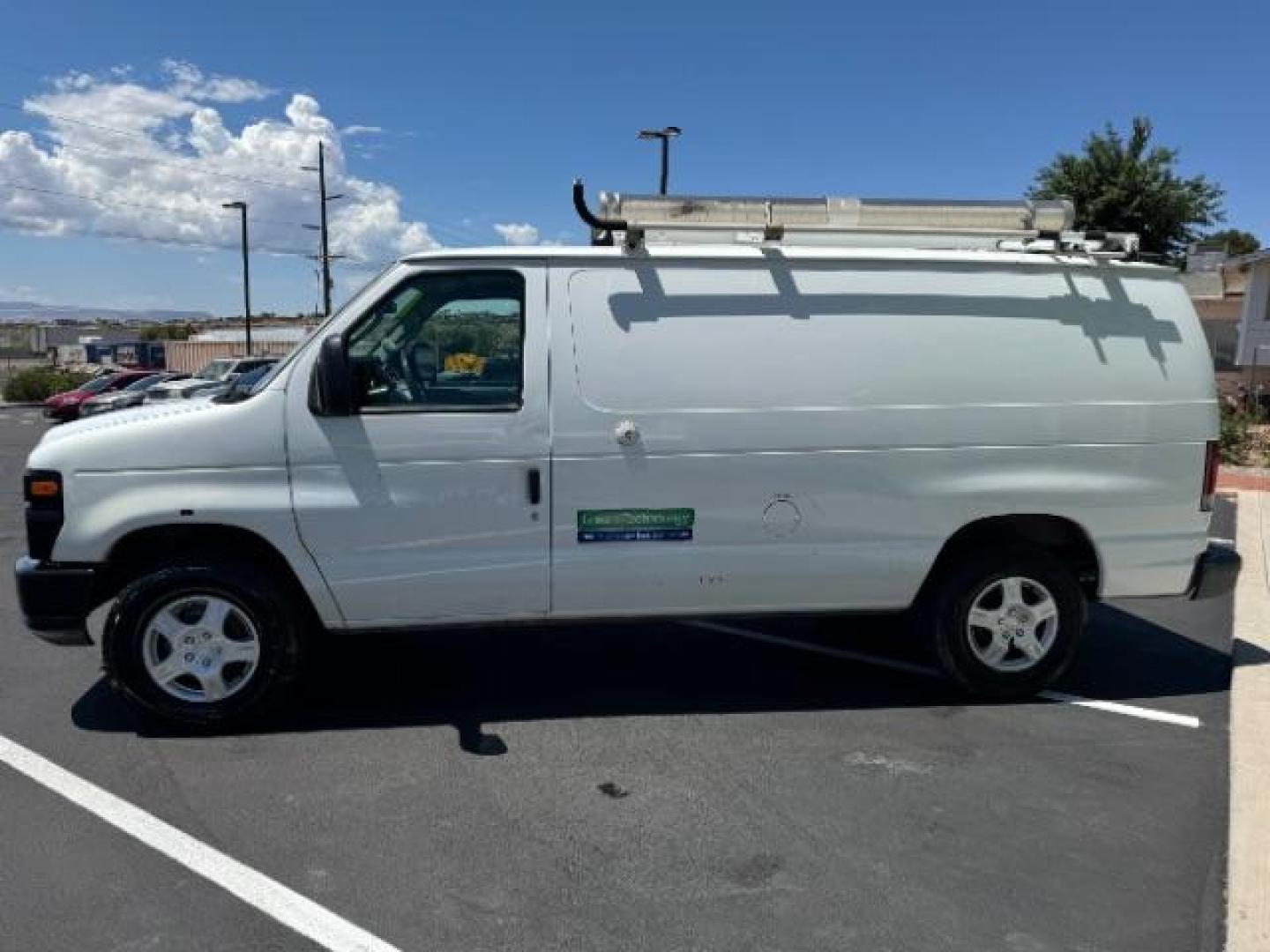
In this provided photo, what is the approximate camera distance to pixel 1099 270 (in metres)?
4.89

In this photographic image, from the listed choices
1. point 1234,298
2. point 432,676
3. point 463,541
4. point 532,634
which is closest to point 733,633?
point 532,634

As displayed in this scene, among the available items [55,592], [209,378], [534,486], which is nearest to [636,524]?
[534,486]

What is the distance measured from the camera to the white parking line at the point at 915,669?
488cm

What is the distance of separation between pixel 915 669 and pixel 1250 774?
1.71 m

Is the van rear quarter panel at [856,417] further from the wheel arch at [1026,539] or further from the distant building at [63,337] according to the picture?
the distant building at [63,337]

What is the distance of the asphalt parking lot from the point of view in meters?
3.12

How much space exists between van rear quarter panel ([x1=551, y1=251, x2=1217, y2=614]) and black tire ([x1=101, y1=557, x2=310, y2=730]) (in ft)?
4.11

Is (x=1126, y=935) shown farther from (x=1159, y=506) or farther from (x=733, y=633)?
(x=733, y=633)

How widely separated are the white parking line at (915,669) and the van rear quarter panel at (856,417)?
0.62m

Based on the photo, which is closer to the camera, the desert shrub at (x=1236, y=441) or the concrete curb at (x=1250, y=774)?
the concrete curb at (x=1250, y=774)

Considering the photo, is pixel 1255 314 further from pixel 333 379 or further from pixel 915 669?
pixel 333 379

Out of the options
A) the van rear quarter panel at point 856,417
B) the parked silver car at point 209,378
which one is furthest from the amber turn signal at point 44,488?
the parked silver car at point 209,378

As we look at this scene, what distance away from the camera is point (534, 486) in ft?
14.7

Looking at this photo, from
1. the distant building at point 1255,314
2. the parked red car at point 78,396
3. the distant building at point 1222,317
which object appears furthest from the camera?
the parked red car at point 78,396
